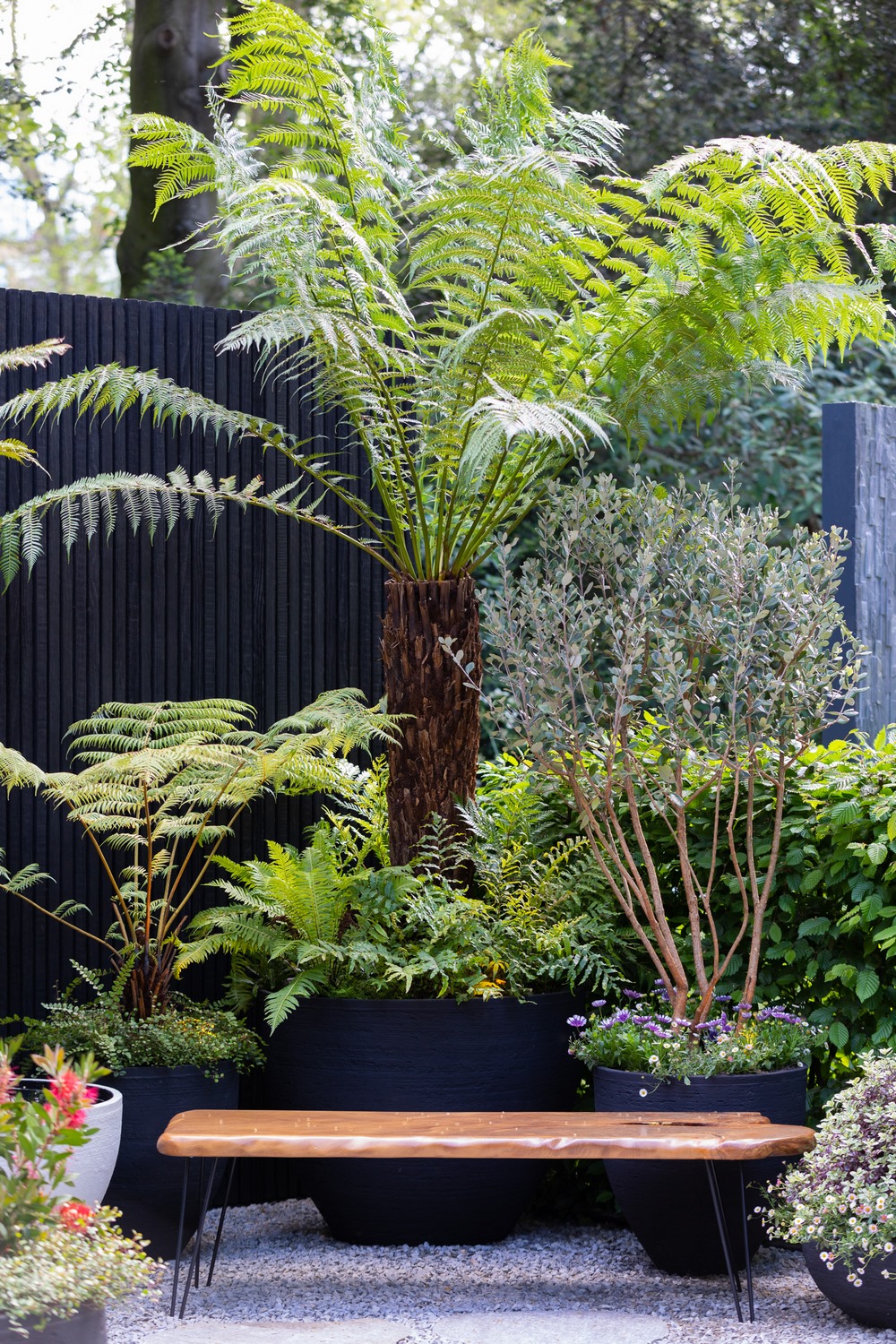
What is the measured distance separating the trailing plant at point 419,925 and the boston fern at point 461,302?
0.18 m

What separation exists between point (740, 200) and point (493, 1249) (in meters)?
2.95

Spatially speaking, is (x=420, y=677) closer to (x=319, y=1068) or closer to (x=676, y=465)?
(x=319, y=1068)

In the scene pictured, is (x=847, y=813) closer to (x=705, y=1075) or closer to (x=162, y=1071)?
(x=705, y=1075)

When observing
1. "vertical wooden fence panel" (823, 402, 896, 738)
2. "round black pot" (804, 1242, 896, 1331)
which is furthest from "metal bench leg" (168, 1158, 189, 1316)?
"vertical wooden fence panel" (823, 402, 896, 738)

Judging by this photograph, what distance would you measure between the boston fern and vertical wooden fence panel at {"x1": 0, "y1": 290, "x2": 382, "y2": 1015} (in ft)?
0.43

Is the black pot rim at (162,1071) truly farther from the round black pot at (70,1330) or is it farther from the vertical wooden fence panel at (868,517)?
the vertical wooden fence panel at (868,517)

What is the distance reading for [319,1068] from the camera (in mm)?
3957

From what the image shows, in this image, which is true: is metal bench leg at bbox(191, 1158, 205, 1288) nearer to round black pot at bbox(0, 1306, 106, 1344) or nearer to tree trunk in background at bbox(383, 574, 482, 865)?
tree trunk in background at bbox(383, 574, 482, 865)

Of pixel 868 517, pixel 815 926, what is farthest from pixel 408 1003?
pixel 868 517

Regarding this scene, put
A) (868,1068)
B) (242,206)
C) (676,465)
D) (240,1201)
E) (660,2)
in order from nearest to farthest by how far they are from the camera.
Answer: (868,1068) → (242,206) → (240,1201) → (676,465) → (660,2)

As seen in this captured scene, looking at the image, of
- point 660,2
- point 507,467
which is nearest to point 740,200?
point 507,467

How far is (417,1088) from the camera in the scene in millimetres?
3900

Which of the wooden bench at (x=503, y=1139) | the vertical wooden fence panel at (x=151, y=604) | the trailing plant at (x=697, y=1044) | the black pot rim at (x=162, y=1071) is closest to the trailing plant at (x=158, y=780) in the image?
the vertical wooden fence panel at (x=151, y=604)

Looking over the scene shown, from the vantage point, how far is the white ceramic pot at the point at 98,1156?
3.40 meters
